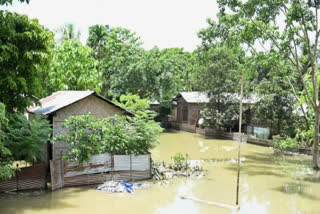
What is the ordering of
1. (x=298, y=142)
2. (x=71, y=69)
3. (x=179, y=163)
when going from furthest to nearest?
(x=71, y=69)
(x=298, y=142)
(x=179, y=163)

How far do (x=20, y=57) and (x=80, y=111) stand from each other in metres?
3.52

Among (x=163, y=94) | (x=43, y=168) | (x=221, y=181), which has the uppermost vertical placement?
(x=163, y=94)

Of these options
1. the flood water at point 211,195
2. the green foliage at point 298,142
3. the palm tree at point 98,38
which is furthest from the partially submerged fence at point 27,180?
the palm tree at point 98,38

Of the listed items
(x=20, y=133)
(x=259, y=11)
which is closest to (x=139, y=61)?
(x=259, y=11)

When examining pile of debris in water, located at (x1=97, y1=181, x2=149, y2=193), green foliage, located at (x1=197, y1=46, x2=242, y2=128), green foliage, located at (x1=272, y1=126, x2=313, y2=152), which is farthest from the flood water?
green foliage, located at (x1=197, y1=46, x2=242, y2=128)

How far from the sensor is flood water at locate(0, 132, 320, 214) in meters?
10.3

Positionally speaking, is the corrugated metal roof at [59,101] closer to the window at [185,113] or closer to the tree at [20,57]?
the tree at [20,57]

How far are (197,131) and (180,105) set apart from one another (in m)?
6.20

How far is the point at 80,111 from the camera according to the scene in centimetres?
1313

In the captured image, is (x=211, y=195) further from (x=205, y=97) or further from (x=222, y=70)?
(x=205, y=97)

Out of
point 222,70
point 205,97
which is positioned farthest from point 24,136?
point 205,97

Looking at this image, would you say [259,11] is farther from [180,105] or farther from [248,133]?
[180,105]

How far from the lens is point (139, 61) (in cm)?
3041

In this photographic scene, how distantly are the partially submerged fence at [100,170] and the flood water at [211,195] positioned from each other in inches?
13.9
